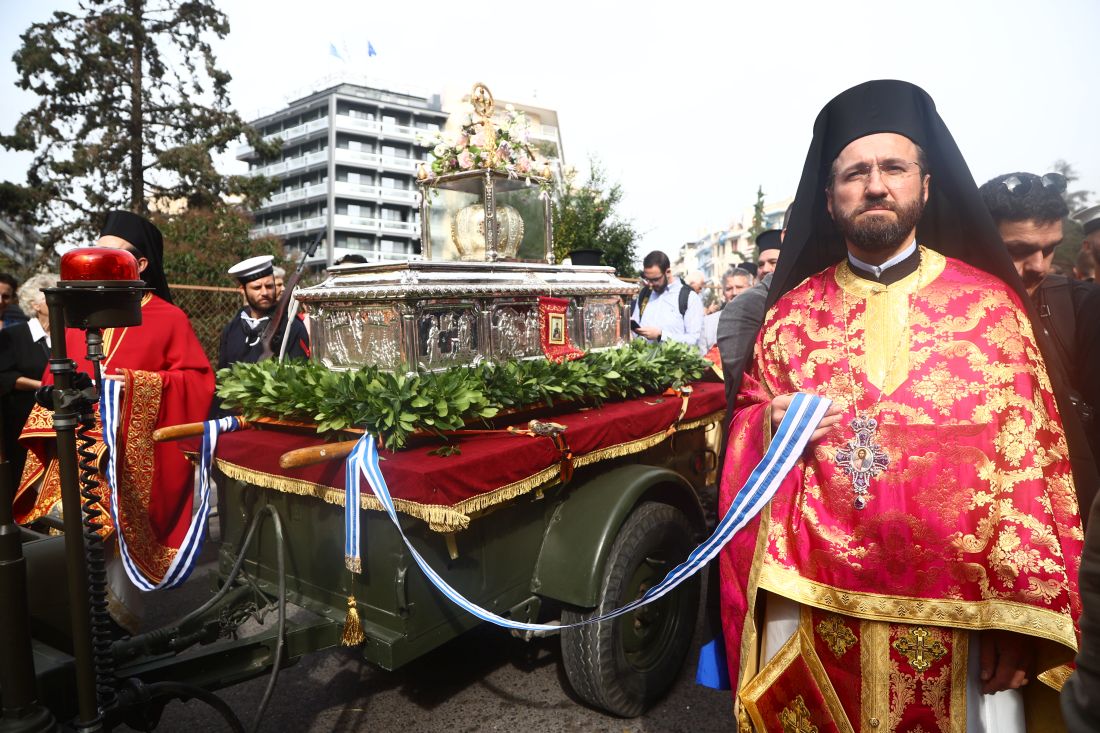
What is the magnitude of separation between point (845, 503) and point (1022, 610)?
50 cm

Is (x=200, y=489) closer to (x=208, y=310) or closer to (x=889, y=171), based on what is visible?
(x=889, y=171)

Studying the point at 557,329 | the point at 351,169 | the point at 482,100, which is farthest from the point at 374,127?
→ the point at 557,329

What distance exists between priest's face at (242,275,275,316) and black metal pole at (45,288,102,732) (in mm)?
3755

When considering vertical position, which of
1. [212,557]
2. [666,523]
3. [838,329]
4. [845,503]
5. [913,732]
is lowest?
[212,557]

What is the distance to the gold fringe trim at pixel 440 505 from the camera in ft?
7.63

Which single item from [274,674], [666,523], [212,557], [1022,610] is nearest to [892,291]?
[1022,610]

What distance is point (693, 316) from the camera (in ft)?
23.8

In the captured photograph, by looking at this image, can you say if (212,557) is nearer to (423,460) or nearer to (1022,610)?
(423,460)

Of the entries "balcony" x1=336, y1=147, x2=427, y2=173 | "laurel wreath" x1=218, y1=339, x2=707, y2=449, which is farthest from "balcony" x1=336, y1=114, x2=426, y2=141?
"laurel wreath" x1=218, y1=339, x2=707, y2=449

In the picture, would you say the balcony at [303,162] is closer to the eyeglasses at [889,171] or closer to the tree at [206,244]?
the tree at [206,244]

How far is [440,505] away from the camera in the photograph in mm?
2318

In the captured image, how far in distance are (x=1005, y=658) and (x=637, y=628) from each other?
67.4 inches

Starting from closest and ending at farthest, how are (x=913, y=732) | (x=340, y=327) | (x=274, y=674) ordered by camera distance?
(x=913, y=732)
(x=274, y=674)
(x=340, y=327)

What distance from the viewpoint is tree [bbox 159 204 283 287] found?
14594mm
